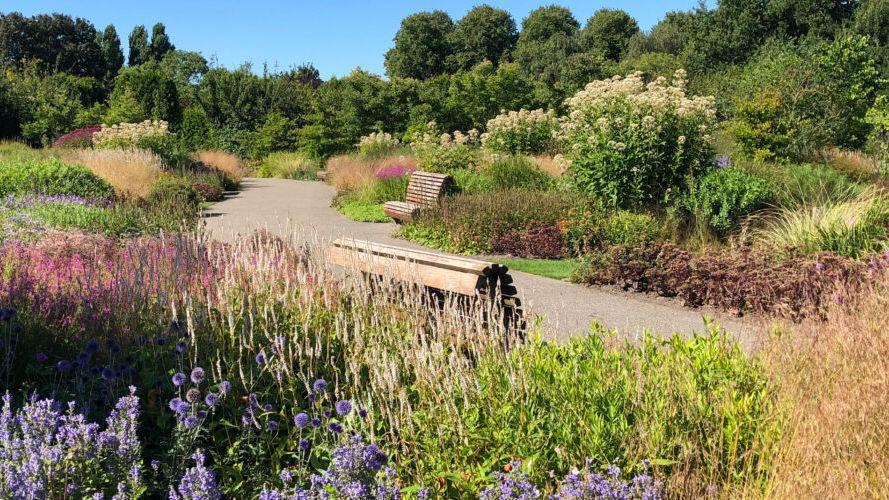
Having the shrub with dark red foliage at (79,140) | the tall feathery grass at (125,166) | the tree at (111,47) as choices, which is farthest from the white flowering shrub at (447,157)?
the tree at (111,47)

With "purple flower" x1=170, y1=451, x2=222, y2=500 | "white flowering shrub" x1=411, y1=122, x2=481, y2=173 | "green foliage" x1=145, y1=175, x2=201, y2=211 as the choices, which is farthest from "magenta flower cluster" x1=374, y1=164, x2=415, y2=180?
"purple flower" x1=170, y1=451, x2=222, y2=500

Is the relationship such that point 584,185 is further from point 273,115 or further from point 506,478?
point 273,115

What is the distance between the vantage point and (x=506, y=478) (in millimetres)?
2467

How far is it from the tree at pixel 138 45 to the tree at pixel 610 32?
45.1 metres

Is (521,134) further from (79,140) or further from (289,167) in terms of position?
(79,140)

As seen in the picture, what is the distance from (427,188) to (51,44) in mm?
66926

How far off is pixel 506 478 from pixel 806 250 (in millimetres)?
7258

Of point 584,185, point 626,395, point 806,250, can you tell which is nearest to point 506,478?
point 626,395

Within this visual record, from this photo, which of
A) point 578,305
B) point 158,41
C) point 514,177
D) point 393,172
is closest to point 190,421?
point 578,305

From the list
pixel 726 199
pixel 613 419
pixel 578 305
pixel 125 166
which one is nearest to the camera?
pixel 613 419

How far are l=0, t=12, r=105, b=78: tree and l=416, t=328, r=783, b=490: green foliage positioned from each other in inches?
2822

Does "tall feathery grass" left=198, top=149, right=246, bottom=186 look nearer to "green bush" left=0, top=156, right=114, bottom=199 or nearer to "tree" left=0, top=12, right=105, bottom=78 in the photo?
"green bush" left=0, top=156, right=114, bottom=199

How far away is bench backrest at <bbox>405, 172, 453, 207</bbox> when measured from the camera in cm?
1394

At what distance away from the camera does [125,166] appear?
1723cm
